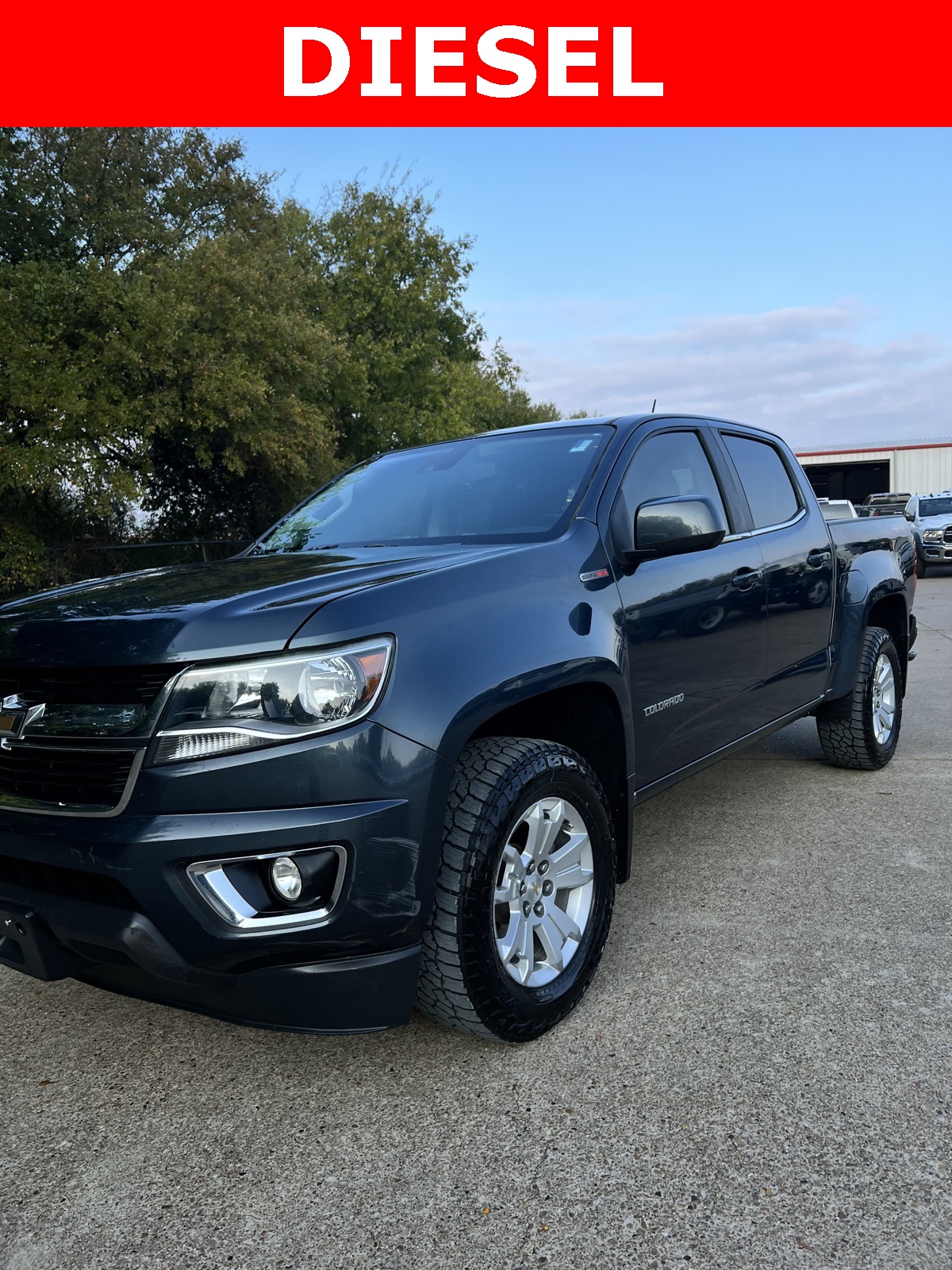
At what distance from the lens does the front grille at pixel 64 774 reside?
2.25 metres

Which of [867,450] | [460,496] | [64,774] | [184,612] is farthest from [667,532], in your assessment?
[867,450]

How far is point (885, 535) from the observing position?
5613 millimetres

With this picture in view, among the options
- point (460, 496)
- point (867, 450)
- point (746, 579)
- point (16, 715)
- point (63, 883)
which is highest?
point (867, 450)

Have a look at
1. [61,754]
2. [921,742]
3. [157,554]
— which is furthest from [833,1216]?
[157,554]

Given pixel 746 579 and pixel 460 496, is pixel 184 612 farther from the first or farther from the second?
pixel 746 579

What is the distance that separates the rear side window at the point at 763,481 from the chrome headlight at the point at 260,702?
8.52 feet

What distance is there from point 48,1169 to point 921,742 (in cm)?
546

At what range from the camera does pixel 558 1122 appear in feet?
7.85

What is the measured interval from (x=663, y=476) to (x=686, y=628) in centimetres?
62

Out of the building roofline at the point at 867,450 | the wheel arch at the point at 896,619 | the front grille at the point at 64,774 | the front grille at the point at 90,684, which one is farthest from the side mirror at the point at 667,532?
the building roofline at the point at 867,450

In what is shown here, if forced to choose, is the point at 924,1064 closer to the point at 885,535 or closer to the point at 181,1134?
the point at 181,1134

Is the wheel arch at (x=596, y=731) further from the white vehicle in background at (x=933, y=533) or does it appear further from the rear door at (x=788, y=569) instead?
the white vehicle in background at (x=933, y=533)

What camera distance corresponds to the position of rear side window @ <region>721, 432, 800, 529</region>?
4398mm

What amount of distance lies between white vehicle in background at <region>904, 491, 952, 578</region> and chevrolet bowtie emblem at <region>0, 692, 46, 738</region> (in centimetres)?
2112
